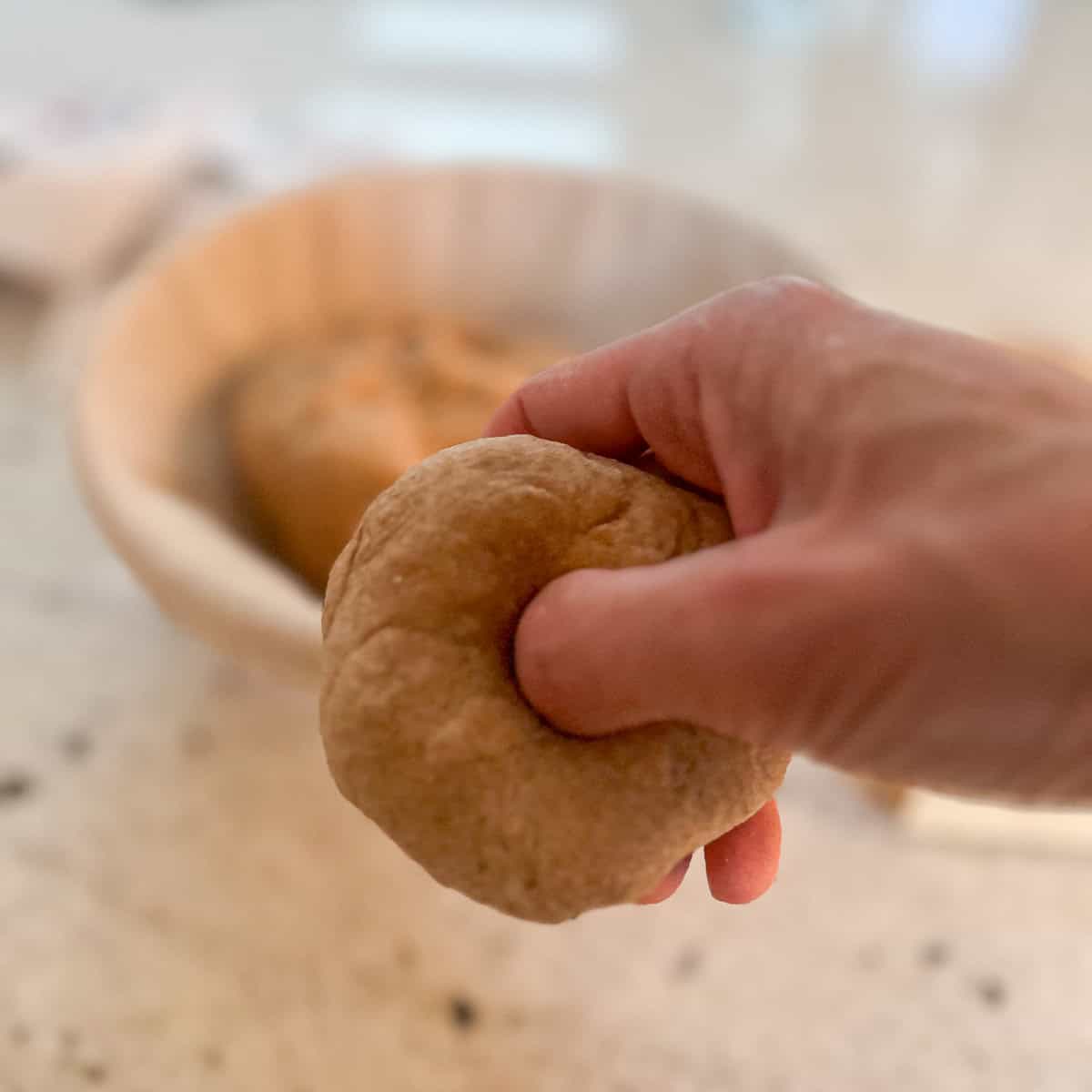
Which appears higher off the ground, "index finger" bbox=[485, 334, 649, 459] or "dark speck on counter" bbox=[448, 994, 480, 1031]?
"index finger" bbox=[485, 334, 649, 459]

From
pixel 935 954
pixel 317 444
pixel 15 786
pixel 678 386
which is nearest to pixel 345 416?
pixel 317 444

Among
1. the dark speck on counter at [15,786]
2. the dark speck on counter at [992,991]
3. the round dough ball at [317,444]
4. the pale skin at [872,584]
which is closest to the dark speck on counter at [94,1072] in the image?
the dark speck on counter at [15,786]

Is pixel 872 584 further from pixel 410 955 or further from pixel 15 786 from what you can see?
pixel 15 786

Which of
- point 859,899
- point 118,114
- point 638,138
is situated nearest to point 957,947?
point 859,899

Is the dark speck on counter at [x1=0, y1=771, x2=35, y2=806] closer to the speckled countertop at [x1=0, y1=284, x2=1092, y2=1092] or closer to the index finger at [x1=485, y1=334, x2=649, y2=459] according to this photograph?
the speckled countertop at [x1=0, y1=284, x2=1092, y2=1092]

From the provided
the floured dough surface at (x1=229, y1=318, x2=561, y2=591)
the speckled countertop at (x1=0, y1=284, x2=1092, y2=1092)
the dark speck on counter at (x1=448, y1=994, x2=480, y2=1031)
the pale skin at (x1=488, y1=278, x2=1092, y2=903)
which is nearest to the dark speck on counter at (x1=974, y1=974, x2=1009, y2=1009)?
the speckled countertop at (x1=0, y1=284, x2=1092, y2=1092)

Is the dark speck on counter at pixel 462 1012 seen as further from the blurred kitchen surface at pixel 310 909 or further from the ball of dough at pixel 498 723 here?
the ball of dough at pixel 498 723

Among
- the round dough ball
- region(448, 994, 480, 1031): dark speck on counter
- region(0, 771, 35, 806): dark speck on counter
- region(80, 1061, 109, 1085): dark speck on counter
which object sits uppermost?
the round dough ball
